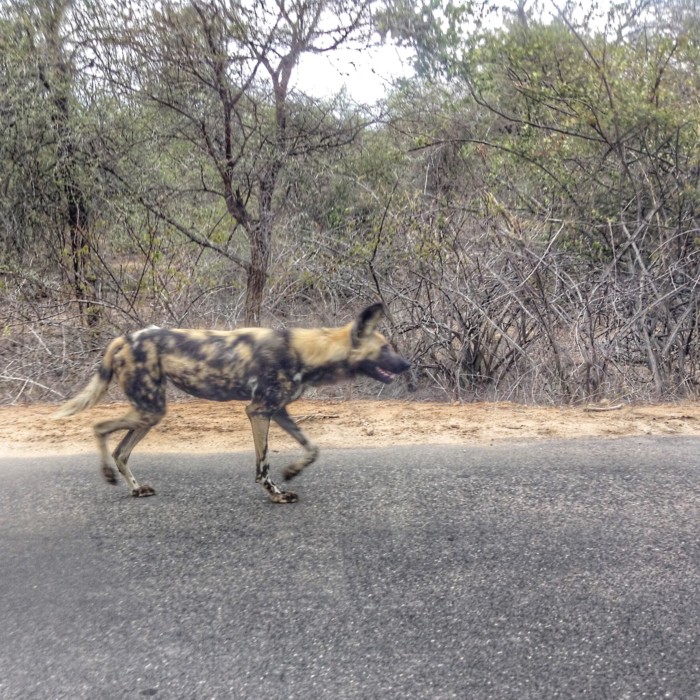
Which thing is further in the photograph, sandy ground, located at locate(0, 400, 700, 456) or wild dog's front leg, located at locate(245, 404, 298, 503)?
sandy ground, located at locate(0, 400, 700, 456)

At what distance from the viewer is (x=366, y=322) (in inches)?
219

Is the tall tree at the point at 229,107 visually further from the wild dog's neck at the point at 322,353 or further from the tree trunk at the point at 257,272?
the wild dog's neck at the point at 322,353

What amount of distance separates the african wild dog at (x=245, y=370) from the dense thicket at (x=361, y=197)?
4.70 m

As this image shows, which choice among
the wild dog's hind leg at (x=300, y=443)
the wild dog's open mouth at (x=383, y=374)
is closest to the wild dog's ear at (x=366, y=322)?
the wild dog's open mouth at (x=383, y=374)

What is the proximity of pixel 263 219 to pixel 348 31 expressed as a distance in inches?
119

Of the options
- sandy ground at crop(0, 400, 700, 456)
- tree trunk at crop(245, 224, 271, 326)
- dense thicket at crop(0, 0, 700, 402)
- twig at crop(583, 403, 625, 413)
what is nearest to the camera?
sandy ground at crop(0, 400, 700, 456)

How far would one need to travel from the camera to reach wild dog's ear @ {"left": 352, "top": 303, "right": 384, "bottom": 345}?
5.52m

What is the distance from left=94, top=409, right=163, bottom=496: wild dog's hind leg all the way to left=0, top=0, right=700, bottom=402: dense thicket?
477 cm

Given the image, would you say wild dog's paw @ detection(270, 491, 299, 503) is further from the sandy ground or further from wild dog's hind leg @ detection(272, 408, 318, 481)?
→ the sandy ground

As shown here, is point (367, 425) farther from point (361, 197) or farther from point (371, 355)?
point (361, 197)

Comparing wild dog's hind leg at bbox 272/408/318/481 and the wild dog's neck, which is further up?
the wild dog's neck

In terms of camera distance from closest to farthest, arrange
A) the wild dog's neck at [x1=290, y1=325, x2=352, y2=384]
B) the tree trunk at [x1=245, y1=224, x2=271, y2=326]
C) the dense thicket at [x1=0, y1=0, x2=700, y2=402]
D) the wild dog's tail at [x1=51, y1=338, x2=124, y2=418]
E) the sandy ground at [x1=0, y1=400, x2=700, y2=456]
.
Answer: the wild dog's neck at [x1=290, y1=325, x2=352, y2=384]
the wild dog's tail at [x1=51, y1=338, x2=124, y2=418]
the sandy ground at [x1=0, y1=400, x2=700, y2=456]
the dense thicket at [x1=0, y1=0, x2=700, y2=402]
the tree trunk at [x1=245, y1=224, x2=271, y2=326]

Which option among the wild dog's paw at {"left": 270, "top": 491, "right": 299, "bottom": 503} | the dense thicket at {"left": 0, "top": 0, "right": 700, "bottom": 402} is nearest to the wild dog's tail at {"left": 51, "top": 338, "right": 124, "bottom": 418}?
the wild dog's paw at {"left": 270, "top": 491, "right": 299, "bottom": 503}

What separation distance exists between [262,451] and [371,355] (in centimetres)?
100
